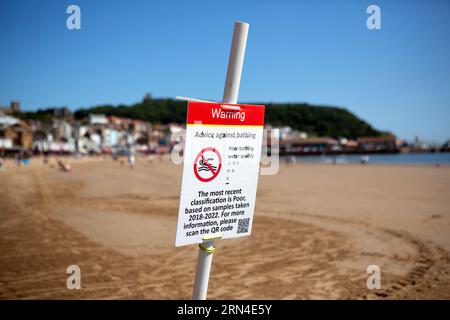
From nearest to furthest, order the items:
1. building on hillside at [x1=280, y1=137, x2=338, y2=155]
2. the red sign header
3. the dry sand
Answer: the red sign header < the dry sand < building on hillside at [x1=280, y1=137, x2=338, y2=155]

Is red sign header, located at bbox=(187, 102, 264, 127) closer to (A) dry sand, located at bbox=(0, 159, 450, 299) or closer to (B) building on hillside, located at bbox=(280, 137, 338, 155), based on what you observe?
(A) dry sand, located at bbox=(0, 159, 450, 299)

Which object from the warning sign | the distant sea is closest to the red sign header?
the warning sign

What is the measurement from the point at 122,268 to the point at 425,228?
20.1ft

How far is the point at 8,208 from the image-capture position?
34.0 feet

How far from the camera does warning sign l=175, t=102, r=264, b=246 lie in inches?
67.9

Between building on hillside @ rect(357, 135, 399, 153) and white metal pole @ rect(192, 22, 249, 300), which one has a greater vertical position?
white metal pole @ rect(192, 22, 249, 300)

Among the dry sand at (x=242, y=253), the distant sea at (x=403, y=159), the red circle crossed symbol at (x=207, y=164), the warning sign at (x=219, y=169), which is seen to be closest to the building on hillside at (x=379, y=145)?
the distant sea at (x=403, y=159)

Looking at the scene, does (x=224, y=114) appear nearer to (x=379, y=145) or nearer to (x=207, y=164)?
(x=207, y=164)

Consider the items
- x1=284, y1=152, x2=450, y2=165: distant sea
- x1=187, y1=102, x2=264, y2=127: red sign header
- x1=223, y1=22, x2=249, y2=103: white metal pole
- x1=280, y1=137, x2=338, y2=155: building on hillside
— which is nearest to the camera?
x1=187, y1=102, x2=264, y2=127: red sign header

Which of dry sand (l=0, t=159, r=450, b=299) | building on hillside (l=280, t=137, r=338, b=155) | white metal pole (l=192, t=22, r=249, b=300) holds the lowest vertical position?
building on hillside (l=280, t=137, r=338, b=155)

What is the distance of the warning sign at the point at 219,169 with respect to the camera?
5.66ft
